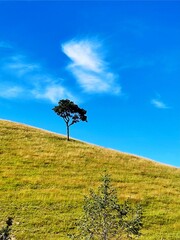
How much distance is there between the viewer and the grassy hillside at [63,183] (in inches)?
1533

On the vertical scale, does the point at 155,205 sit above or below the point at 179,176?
below

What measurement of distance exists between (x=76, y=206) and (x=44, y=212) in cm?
399

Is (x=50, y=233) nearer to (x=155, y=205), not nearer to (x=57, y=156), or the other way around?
(x=155, y=205)

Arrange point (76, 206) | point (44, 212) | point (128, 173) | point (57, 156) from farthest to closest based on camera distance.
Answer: point (57, 156)
point (128, 173)
point (76, 206)
point (44, 212)

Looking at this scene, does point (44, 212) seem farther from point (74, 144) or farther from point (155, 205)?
point (74, 144)

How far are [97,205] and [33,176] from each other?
31324 mm

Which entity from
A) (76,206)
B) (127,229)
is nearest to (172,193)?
(76,206)

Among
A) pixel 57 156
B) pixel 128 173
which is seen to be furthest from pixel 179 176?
pixel 57 156

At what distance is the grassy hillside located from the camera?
128 feet

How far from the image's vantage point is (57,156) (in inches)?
2611

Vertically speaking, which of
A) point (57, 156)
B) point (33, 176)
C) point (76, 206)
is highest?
point (57, 156)

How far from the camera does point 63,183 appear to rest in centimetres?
5216

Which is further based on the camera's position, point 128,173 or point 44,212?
point 128,173

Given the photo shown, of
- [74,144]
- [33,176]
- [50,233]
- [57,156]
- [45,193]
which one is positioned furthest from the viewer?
[74,144]
